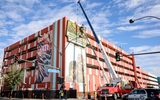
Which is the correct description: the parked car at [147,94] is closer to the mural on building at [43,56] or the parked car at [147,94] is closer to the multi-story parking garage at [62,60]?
the multi-story parking garage at [62,60]

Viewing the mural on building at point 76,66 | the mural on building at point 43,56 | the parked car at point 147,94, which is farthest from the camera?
the mural on building at point 43,56

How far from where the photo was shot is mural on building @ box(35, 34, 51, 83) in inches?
1731

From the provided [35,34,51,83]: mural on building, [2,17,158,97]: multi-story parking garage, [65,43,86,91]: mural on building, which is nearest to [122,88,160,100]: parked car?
[2,17,158,97]: multi-story parking garage

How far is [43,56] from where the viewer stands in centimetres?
4644

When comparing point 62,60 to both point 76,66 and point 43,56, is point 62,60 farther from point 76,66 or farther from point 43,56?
point 43,56

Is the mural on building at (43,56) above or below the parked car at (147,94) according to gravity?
above

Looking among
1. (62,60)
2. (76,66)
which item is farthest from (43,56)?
(76,66)

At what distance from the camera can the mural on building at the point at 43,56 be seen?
44.0 metres

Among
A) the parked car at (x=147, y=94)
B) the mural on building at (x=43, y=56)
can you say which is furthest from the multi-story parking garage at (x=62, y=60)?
the parked car at (x=147, y=94)

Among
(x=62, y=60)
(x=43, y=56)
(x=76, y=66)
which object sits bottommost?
(x=76, y=66)

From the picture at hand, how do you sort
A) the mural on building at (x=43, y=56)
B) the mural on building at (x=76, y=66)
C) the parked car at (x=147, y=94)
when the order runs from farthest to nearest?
the mural on building at (x=43, y=56), the mural on building at (x=76, y=66), the parked car at (x=147, y=94)

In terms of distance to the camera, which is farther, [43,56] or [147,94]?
[43,56]

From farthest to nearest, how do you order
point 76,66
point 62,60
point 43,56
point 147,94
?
point 43,56 → point 76,66 → point 62,60 → point 147,94

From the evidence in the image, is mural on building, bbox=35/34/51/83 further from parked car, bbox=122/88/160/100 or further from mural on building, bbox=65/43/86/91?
parked car, bbox=122/88/160/100
